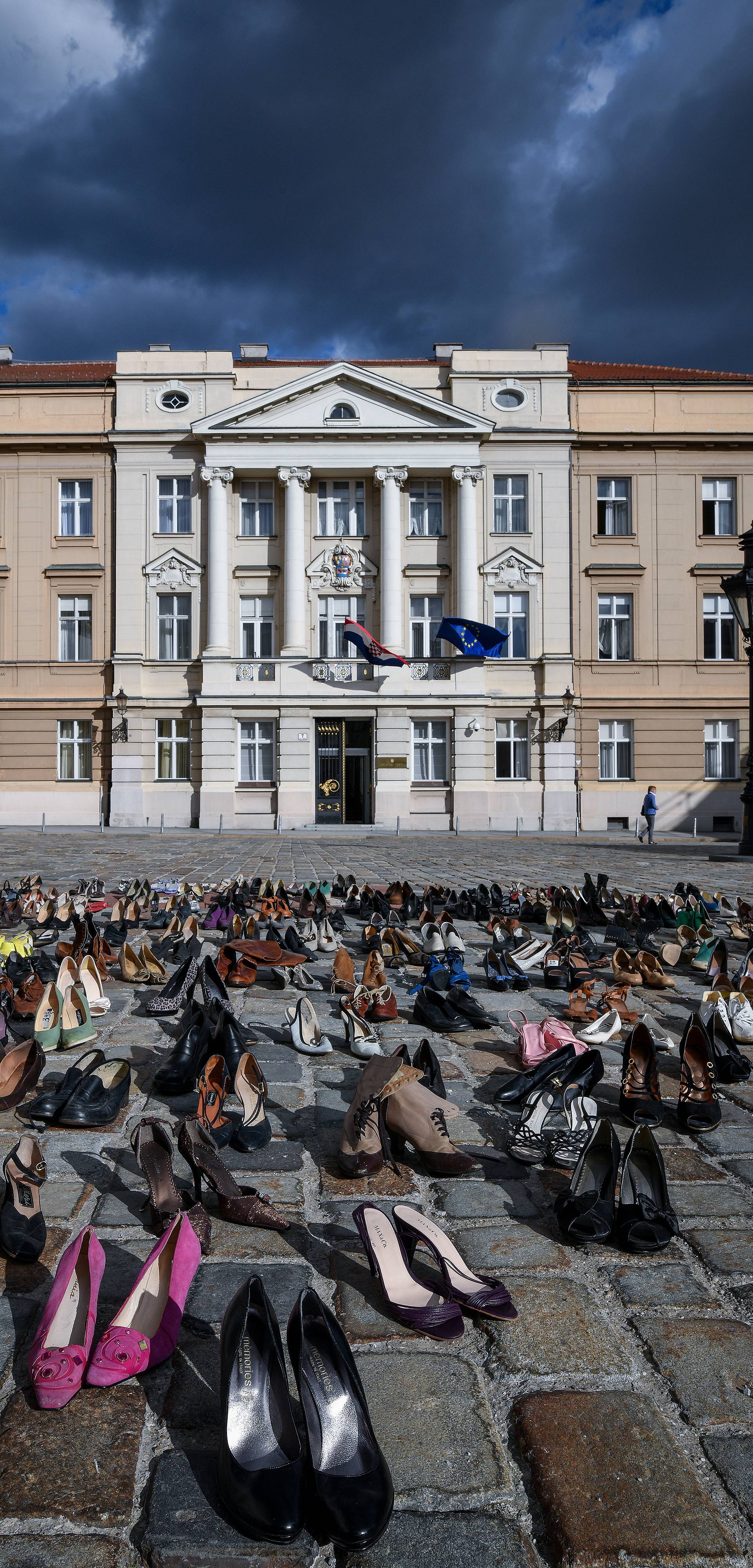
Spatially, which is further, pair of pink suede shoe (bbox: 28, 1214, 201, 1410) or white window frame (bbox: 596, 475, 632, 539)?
white window frame (bbox: 596, 475, 632, 539)

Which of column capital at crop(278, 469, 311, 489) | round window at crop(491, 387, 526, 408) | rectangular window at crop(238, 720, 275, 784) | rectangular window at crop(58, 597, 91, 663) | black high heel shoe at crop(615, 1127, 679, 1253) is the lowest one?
black high heel shoe at crop(615, 1127, 679, 1253)

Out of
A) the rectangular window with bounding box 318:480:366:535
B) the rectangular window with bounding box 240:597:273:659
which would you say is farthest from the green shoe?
the rectangular window with bounding box 318:480:366:535

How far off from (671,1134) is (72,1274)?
82.3 inches

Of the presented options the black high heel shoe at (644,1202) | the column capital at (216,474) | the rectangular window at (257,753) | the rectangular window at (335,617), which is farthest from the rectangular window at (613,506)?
the black high heel shoe at (644,1202)

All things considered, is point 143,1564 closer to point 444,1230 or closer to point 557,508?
point 444,1230

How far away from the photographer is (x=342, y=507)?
97.4ft

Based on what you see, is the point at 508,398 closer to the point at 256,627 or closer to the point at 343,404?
the point at 343,404

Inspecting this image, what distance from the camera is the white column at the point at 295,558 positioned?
2858cm

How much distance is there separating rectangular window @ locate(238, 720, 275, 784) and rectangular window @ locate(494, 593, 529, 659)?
7.88 m

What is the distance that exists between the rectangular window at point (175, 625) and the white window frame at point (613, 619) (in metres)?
13.1

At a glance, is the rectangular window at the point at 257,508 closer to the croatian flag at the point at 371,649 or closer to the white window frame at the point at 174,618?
the white window frame at the point at 174,618

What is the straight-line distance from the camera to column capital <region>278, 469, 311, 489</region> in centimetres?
2855

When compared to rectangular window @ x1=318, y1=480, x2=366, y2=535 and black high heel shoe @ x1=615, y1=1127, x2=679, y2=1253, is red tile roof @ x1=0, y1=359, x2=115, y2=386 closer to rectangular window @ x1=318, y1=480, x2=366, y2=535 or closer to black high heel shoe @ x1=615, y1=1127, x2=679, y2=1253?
rectangular window @ x1=318, y1=480, x2=366, y2=535

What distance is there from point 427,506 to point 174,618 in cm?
881
